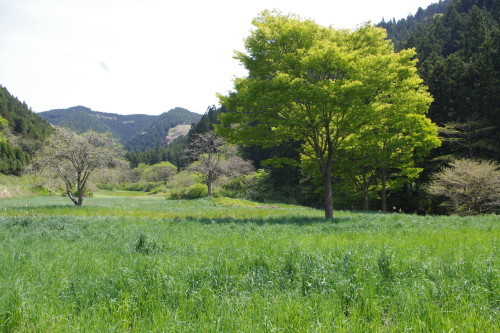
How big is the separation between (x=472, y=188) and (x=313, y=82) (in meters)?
17.3

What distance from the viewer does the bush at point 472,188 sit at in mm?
22641

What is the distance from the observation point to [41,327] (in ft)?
11.0

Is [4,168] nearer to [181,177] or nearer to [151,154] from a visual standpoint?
[181,177]

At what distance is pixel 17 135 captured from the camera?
88562 mm

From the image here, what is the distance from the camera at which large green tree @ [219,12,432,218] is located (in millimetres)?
14531

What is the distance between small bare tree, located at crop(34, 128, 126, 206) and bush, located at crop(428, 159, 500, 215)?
2767 centimetres

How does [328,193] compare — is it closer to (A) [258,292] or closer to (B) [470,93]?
(A) [258,292]

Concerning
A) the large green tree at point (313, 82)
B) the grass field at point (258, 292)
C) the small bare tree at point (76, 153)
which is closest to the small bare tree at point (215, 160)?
the small bare tree at point (76, 153)

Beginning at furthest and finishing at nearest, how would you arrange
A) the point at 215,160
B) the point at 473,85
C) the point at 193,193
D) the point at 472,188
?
the point at 193,193, the point at 215,160, the point at 473,85, the point at 472,188

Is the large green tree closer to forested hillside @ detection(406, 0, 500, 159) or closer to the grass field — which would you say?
the grass field

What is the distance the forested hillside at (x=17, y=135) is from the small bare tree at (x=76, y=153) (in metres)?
33.7

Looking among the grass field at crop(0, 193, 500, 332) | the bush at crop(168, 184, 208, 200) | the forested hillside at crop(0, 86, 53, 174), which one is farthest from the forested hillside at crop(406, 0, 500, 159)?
the forested hillside at crop(0, 86, 53, 174)

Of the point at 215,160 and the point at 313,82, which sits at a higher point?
the point at 313,82

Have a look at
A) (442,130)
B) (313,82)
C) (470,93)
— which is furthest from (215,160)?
(470,93)
